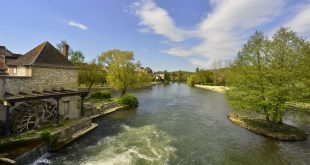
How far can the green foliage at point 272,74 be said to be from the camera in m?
16.9

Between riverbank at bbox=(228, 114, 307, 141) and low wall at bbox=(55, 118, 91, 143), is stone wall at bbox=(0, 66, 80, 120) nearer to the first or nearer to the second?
low wall at bbox=(55, 118, 91, 143)

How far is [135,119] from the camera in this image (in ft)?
76.0

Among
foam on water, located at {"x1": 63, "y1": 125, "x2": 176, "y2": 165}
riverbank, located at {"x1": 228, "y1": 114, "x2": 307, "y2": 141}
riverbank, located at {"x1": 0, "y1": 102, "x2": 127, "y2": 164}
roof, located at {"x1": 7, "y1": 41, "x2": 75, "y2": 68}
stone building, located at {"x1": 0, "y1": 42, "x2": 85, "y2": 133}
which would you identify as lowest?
foam on water, located at {"x1": 63, "y1": 125, "x2": 176, "y2": 165}

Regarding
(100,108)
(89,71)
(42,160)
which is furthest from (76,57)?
(42,160)

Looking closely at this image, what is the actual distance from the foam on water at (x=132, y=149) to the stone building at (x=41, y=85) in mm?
5266

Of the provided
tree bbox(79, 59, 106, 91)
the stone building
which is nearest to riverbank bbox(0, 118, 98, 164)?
the stone building

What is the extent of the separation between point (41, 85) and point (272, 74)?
19.3 m

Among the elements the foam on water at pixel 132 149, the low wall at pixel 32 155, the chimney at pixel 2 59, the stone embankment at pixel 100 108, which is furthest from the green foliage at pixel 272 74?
the chimney at pixel 2 59

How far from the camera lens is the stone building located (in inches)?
577

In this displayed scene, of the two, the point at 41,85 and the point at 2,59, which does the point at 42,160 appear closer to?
the point at 41,85

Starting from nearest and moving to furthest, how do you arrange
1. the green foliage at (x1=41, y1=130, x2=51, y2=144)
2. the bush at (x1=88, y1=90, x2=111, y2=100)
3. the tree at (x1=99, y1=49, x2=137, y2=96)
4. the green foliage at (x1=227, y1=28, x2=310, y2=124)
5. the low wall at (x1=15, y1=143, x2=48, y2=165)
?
1. the low wall at (x1=15, y1=143, x2=48, y2=165)
2. the green foliage at (x1=41, y1=130, x2=51, y2=144)
3. the green foliage at (x1=227, y1=28, x2=310, y2=124)
4. the bush at (x1=88, y1=90, x2=111, y2=100)
5. the tree at (x1=99, y1=49, x2=137, y2=96)

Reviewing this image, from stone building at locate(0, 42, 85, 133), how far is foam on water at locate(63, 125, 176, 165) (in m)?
5.27

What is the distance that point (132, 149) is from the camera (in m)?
14.4

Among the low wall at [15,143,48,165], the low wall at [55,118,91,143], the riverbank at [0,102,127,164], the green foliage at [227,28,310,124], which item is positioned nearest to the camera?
the low wall at [15,143,48,165]
